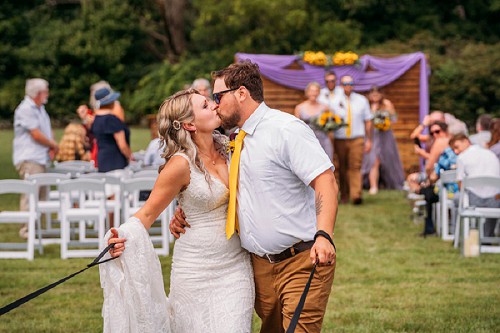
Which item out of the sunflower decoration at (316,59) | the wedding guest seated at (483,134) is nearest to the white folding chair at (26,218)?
the wedding guest seated at (483,134)

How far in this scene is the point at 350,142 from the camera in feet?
58.4

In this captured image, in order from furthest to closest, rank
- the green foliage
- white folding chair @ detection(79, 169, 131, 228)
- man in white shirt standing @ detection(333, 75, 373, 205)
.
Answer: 1. the green foliage
2. man in white shirt standing @ detection(333, 75, 373, 205)
3. white folding chair @ detection(79, 169, 131, 228)

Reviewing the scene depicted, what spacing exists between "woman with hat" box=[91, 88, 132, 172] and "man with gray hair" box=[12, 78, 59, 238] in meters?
0.83

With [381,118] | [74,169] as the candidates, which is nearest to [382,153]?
[381,118]

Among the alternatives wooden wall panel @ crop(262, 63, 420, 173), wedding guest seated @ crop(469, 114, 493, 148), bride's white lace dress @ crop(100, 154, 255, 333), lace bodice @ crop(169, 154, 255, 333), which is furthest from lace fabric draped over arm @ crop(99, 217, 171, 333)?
wooden wall panel @ crop(262, 63, 420, 173)

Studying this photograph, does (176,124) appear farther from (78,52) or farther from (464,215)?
(78,52)

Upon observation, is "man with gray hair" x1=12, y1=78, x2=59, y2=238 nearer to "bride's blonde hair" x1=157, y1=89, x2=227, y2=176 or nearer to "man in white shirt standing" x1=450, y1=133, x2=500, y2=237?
"man in white shirt standing" x1=450, y1=133, x2=500, y2=237

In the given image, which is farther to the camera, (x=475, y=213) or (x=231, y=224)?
(x=475, y=213)

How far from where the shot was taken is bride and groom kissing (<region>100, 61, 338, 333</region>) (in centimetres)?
543

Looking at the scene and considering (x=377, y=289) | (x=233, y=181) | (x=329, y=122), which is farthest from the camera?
(x=329, y=122)

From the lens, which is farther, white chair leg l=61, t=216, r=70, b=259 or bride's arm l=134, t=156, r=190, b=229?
white chair leg l=61, t=216, r=70, b=259

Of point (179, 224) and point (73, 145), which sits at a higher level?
point (179, 224)

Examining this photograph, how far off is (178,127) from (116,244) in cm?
69

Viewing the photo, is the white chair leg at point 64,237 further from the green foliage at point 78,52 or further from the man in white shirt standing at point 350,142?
the green foliage at point 78,52
